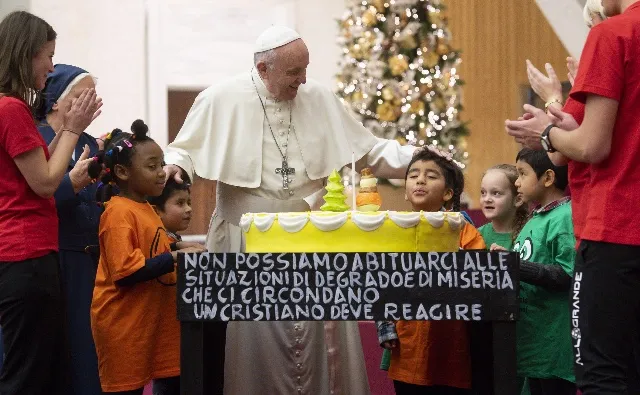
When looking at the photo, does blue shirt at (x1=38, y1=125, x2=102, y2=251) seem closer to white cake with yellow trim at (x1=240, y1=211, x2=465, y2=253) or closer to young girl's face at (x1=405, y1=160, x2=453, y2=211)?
white cake with yellow trim at (x1=240, y1=211, x2=465, y2=253)

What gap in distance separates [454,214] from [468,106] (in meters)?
8.56

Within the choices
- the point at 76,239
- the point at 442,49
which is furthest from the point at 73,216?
the point at 442,49

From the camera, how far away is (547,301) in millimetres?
3465

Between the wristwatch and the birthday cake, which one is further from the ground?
the wristwatch

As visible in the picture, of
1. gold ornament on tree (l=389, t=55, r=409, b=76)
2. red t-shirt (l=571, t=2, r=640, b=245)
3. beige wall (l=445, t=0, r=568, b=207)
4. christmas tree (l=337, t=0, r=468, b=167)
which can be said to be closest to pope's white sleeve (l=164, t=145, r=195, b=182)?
red t-shirt (l=571, t=2, r=640, b=245)

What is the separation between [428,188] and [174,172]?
1.03 meters

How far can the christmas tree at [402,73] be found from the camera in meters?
9.09

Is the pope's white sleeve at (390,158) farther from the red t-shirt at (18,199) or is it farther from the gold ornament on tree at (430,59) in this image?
the gold ornament on tree at (430,59)

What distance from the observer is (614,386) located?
8.01 feet

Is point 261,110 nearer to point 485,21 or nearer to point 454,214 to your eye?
point 454,214

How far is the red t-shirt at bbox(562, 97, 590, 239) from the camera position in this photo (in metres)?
2.65

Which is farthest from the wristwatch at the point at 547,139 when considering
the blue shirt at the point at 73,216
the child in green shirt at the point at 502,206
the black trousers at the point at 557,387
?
the blue shirt at the point at 73,216

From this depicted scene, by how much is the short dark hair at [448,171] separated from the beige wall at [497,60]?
7481 millimetres

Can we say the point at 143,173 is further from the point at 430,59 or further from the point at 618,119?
the point at 430,59
